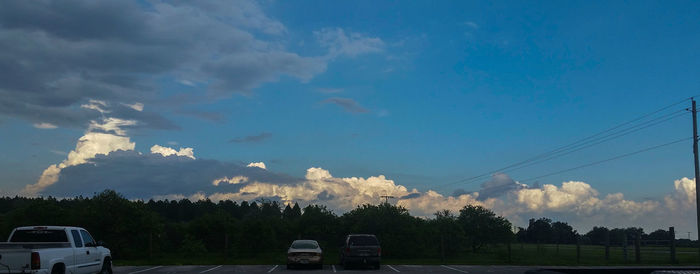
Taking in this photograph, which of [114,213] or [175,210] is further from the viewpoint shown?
[175,210]

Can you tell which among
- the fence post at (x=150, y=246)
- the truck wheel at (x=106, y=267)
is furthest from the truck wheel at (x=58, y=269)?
the fence post at (x=150, y=246)

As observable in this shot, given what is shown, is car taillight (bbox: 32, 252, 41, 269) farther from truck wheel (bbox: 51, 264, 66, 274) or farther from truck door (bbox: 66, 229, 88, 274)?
truck door (bbox: 66, 229, 88, 274)

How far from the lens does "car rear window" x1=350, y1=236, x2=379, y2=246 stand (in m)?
30.5

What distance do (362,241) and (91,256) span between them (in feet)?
48.8

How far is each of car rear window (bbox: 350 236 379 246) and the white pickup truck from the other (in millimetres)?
13143

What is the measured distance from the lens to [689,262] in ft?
120

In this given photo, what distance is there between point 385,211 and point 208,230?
44.0 feet

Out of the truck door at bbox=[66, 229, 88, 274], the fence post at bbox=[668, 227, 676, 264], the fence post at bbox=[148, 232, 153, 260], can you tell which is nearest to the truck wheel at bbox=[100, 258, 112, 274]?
the truck door at bbox=[66, 229, 88, 274]

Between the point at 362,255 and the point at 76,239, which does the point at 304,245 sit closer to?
the point at 362,255

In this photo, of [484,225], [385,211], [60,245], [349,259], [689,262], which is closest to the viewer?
[60,245]

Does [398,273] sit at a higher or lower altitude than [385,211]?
lower

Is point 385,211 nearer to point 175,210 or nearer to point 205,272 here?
point 205,272

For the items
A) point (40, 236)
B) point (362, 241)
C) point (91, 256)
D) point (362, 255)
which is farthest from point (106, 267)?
point (362, 241)

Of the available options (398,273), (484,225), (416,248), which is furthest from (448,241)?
(484,225)
